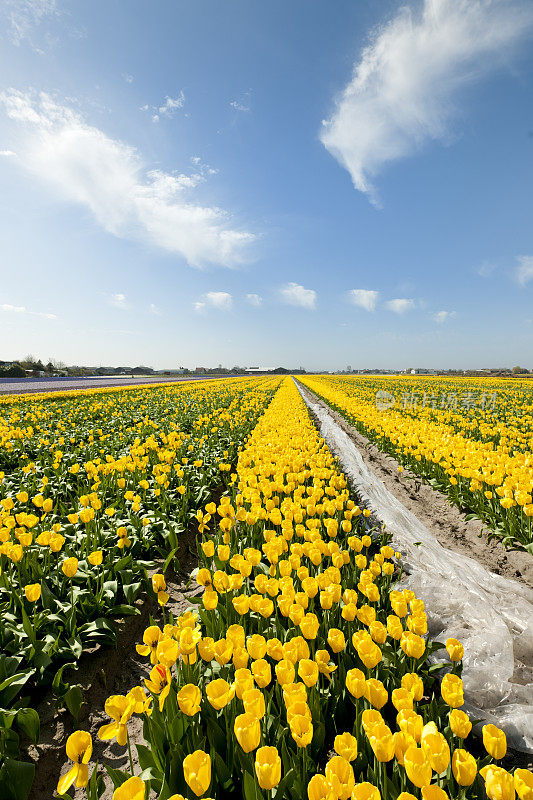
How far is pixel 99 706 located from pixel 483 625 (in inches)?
111

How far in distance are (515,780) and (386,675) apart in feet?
3.15

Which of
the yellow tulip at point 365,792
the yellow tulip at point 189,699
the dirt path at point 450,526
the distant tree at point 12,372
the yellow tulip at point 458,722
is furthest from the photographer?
the distant tree at point 12,372

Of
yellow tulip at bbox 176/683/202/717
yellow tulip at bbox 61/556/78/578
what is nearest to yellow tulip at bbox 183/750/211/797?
yellow tulip at bbox 176/683/202/717

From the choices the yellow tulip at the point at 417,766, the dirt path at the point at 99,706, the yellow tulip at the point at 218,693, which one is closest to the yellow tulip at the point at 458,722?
the yellow tulip at the point at 417,766

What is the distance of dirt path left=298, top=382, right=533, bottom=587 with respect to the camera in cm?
415

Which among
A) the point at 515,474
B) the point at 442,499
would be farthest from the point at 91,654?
the point at 442,499

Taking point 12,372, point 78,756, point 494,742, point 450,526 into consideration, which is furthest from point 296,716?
point 12,372

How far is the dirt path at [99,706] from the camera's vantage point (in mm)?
2000

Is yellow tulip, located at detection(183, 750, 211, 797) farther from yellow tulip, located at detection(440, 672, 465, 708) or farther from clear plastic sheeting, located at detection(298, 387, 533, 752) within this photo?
clear plastic sheeting, located at detection(298, 387, 533, 752)

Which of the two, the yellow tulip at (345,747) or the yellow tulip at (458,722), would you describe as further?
the yellow tulip at (458,722)

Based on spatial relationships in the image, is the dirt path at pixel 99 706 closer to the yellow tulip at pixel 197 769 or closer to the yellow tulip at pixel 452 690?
the yellow tulip at pixel 197 769

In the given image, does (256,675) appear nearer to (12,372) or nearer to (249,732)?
(249,732)

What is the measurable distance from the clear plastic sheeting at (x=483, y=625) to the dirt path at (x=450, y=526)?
833mm

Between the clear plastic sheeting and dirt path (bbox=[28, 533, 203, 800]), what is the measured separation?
2.10 metres
